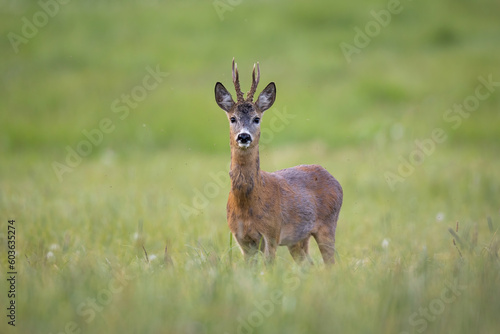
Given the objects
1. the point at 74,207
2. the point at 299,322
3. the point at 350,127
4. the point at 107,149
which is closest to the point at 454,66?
the point at 350,127

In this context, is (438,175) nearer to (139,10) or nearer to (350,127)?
(350,127)

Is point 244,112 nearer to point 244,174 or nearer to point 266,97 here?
point 266,97

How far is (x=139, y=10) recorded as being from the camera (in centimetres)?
2684

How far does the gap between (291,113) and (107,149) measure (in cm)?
544

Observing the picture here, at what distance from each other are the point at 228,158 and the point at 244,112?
31.8 ft

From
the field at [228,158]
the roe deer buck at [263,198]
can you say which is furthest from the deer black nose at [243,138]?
the field at [228,158]

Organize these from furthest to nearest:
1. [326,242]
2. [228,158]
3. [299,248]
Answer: [228,158], [299,248], [326,242]

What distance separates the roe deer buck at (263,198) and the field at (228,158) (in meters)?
0.34

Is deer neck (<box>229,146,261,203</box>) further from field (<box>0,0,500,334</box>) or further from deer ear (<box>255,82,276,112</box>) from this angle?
field (<box>0,0,500,334</box>)

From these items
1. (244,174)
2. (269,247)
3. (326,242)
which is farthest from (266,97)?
(326,242)

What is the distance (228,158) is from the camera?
628 inches

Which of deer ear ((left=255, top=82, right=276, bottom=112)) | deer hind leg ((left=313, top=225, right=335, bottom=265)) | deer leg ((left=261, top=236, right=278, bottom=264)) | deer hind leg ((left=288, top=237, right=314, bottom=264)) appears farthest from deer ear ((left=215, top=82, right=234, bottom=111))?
deer hind leg ((left=288, top=237, right=314, bottom=264))

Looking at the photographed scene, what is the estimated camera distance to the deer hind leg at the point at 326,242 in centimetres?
684

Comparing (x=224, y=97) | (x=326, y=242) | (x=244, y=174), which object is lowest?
(x=326, y=242)
